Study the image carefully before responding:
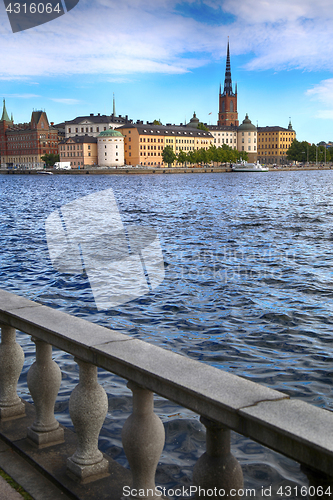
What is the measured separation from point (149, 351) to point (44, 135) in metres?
188

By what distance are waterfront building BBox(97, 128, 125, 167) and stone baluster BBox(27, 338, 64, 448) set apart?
156m

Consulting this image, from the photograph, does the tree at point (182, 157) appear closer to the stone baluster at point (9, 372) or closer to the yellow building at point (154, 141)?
the yellow building at point (154, 141)

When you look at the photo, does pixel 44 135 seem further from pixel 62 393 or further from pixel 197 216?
pixel 62 393

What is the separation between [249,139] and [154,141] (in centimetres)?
4200

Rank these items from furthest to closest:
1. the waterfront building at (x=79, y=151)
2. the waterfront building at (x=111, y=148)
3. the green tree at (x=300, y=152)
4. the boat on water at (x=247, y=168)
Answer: the green tree at (x=300, y=152)
the waterfront building at (x=79, y=151)
the boat on water at (x=247, y=168)
the waterfront building at (x=111, y=148)

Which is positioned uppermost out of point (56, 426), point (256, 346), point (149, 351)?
point (149, 351)

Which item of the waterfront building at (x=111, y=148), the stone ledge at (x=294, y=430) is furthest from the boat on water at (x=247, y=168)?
the stone ledge at (x=294, y=430)

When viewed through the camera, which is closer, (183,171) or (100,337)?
(100,337)

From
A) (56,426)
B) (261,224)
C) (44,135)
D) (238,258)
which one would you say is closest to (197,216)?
(261,224)

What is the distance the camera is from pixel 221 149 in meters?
166

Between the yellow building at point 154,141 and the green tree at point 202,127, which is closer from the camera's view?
the yellow building at point 154,141

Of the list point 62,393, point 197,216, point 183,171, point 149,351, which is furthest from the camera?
point 183,171

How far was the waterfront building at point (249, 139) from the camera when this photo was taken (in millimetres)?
191500

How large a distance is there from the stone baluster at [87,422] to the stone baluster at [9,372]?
0.80 meters
